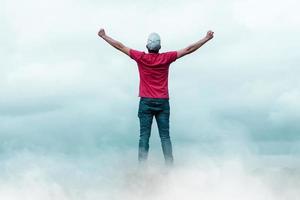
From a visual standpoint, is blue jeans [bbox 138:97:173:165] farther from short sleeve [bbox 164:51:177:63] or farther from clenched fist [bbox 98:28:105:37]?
clenched fist [bbox 98:28:105:37]

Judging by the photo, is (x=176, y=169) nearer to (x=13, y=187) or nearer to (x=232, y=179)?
(x=232, y=179)

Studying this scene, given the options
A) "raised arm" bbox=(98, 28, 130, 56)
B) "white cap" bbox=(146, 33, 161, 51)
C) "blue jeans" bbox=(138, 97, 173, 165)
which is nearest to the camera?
"white cap" bbox=(146, 33, 161, 51)

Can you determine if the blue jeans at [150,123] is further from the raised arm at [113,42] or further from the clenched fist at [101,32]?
the clenched fist at [101,32]

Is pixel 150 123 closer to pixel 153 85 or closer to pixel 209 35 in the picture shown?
pixel 153 85

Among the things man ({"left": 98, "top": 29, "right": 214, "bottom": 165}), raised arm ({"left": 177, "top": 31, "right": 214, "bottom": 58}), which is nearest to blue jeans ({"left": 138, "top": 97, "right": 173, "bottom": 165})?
man ({"left": 98, "top": 29, "right": 214, "bottom": 165})

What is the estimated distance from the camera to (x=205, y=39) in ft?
61.5

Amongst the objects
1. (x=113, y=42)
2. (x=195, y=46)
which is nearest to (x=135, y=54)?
(x=113, y=42)

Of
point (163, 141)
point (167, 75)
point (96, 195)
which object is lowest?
point (96, 195)

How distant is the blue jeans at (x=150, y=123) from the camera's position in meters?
18.6

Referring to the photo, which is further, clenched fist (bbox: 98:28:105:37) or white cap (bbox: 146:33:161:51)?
clenched fist (bbox: 98:28:105:37)

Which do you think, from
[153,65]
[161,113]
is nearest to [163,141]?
[161,113]

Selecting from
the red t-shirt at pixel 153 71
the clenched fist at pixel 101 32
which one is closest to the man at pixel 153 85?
the red t-shirt at pixel 153 71

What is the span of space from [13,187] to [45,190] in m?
0.98

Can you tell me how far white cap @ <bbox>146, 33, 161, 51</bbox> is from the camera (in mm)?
18297
